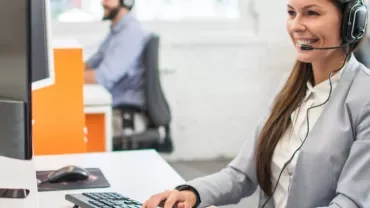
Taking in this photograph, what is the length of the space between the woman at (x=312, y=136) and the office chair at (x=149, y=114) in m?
2.24

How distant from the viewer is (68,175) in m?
1.69

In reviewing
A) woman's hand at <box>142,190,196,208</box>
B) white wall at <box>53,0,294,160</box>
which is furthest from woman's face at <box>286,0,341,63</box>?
white wall at <box>53,0,294,160</box>

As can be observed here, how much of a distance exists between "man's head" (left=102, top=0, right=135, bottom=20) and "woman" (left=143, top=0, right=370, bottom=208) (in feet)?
8.67

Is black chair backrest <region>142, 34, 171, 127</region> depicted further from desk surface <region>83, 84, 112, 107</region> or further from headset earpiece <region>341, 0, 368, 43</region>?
headset earpiece <region>341, 0, 368, 43</region>

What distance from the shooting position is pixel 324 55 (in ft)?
4.86

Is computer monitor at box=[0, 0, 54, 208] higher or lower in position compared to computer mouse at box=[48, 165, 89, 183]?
higher

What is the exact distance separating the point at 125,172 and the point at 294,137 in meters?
0.52

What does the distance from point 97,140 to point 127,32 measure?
4.37ft

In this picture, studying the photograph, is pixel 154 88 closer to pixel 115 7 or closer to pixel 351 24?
pixel 115 7

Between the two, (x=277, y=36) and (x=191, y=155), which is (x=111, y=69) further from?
(x=277, y=36)

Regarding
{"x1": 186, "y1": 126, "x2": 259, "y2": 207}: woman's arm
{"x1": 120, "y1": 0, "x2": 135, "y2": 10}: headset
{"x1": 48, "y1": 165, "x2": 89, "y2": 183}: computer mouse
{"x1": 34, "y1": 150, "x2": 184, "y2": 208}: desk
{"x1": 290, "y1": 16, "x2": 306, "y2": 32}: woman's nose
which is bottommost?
{"x1": 34, "y1": 150, "x2": 184, "y2": 208}: desk

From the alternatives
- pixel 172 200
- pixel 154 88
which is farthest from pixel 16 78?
pixel 154 88

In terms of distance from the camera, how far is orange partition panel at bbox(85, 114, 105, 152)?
2830mm

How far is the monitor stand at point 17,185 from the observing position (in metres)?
1.33
